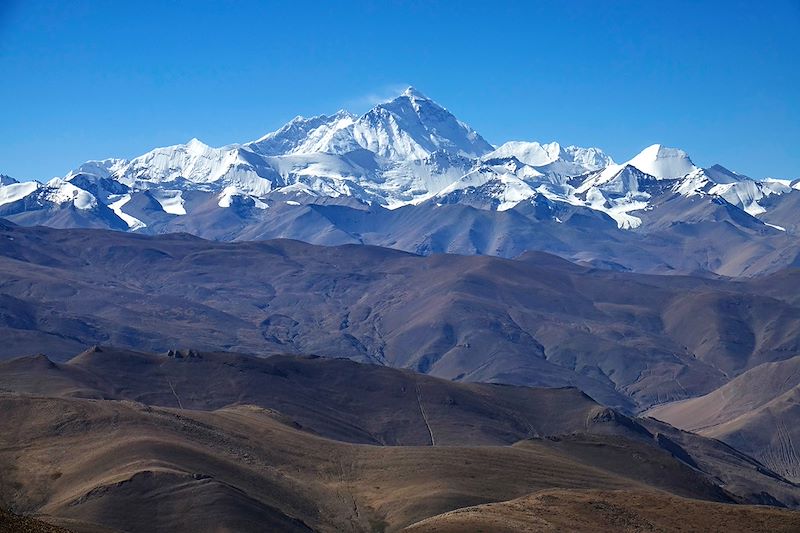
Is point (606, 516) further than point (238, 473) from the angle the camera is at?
No

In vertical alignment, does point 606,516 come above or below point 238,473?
above

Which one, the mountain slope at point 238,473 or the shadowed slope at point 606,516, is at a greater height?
the shadowed slope at point 606,516

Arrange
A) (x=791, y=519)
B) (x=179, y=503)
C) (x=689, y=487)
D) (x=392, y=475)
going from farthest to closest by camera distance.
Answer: (x=689, y=487) → (x=392, y=475) → (x=179, y=503) → (x=791, y=519)

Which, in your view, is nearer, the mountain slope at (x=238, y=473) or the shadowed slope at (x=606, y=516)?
the shadowed slope at (x=606, y=516)

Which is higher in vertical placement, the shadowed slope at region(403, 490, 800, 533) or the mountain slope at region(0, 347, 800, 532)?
the shadowed slope at region(403, 490, 800, 533)

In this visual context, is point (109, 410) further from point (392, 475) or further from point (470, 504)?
point (470, 504)

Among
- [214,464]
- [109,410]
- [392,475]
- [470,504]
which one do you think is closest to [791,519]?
[470,504]

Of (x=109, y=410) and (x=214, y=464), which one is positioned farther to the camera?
(x=109, y=410)

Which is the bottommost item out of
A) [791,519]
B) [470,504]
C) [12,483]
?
[12,483]

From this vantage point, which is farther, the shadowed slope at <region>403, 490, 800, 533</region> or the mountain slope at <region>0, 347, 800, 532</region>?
the mountain slope at <region>0, 347, 800, 532</region>

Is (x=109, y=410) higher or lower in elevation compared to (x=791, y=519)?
lower

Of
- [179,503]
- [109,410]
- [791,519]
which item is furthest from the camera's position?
[109,410]
